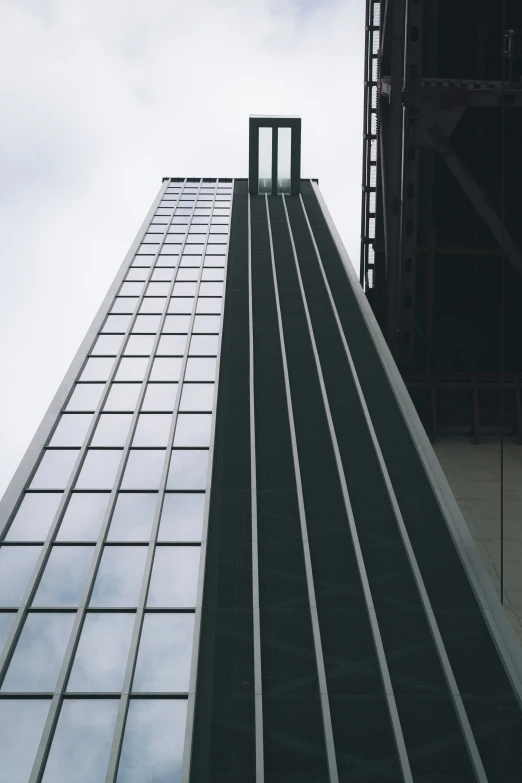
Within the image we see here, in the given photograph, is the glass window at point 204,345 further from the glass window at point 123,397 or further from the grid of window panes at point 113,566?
the glass window at point 123,397

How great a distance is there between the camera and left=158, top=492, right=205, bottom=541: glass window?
76.5 feet

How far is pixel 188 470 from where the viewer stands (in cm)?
2641

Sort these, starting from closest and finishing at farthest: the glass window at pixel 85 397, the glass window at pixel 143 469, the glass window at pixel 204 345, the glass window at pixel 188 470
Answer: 1. the glass window at pixel 188 470
2. the glass window at pixel 143 469
3. the glass window at pixel 85 397
4. the glass window at pixel 204 345

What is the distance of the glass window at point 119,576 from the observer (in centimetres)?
2108

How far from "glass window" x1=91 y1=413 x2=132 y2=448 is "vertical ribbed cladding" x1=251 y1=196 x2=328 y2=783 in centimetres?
404

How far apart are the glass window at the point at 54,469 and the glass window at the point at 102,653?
621cm

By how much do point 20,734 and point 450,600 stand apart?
9.24m

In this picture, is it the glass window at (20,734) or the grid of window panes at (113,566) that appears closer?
the glass window at (20,734)

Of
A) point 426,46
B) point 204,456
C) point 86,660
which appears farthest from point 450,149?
point 86,660

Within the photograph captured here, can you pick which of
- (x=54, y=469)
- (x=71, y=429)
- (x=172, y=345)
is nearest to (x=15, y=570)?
(x=54, y=469)

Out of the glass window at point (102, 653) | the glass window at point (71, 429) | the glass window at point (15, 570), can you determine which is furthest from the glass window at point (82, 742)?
the glass window at point (71, 429)

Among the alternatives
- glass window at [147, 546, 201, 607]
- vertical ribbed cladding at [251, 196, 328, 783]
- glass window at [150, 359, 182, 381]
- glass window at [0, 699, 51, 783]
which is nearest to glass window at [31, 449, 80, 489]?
glass window at [147, 546, 201, 607]

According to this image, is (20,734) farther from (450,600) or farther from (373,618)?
(450,600)

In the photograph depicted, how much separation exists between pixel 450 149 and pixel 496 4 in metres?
6.46
